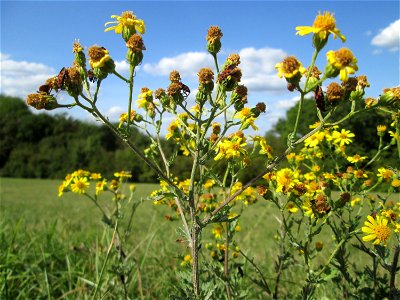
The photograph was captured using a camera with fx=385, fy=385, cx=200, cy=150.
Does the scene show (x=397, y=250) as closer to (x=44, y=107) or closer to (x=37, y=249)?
(x=44, y=107)

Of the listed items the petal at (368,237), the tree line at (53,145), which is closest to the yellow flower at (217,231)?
the petal at (368,237)

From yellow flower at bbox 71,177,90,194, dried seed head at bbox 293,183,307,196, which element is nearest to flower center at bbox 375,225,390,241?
dried seed head at bbox 293,183,307,196

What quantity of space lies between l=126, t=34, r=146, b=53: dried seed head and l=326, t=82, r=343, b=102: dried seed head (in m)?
0.77

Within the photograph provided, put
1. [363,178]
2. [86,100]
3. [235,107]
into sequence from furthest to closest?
[363,178]
[235,107]
[86,100]

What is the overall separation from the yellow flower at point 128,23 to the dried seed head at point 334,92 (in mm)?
840

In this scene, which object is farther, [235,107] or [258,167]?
[258,167]

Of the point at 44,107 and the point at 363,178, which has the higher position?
the point at 44,107

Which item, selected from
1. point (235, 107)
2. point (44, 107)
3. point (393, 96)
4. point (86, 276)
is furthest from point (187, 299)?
point (86, 276)

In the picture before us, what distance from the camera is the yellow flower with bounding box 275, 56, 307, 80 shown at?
1.48m

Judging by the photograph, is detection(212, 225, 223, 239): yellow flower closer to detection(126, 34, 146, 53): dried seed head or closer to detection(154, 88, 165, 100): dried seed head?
detection(154, 88, 165, 100): dried seed head

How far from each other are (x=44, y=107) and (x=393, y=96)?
142 centimetres

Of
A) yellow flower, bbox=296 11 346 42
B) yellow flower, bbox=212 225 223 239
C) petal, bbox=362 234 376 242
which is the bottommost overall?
yellow flower, bbox=212 225 223 239

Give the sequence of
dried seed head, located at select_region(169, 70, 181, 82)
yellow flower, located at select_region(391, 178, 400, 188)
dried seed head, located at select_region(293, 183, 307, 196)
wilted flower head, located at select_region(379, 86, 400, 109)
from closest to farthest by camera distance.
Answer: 1. wilted flower head, located at select_region(379, 86, 400, 109)
2. dried seed head, located at select_region(169, 70, 181, 82)
3. dried seed head, located at select_region(293, 183, 307, 196)
4. yellow flower, located at select_region(391, 178, 400, 188)

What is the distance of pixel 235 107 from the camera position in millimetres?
1771
